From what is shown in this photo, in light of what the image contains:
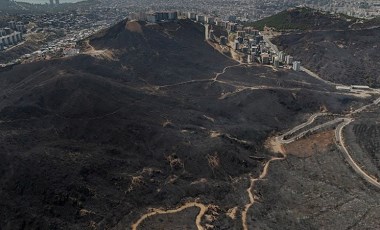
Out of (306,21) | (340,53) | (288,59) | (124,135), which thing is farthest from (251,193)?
(306,21)

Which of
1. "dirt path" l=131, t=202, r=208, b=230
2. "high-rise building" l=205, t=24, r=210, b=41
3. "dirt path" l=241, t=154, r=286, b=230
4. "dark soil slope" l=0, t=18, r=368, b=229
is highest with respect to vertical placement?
"high-rise building" l=205, t=24, r=210, b=41

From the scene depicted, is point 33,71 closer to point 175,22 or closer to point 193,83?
point 193,83

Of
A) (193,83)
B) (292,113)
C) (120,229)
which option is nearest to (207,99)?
(193,83)

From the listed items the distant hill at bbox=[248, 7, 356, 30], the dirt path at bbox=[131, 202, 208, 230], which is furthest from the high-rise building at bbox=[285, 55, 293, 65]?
the dirt path at bbox=[131, 202, 208, 230]

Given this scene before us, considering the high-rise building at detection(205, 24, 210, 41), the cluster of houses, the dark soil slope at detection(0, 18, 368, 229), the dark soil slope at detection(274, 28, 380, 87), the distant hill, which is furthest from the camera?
the distant hill

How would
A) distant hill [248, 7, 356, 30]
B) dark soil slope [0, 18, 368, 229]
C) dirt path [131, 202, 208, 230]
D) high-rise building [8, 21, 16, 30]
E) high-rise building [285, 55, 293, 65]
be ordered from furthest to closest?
high-rise building [8, 21, 16, 30] < distant hill [248, 7, 356, 30] < high-rise building [285, 55, 293, 65] < dark soil slope [0, 18, 368, 229] < dirt path [131, 202, 208, 230]

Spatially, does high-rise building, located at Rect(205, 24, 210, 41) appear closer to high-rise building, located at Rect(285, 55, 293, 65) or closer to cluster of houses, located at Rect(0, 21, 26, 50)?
high-rise building, located at Rect(285, 55, 293, 65)

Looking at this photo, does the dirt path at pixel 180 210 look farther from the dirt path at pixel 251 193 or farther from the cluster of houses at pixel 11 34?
the cluster of houses at pixel 11 34

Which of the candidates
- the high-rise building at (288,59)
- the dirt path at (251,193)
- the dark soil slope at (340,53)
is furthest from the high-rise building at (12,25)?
the dirt path at (251,193)

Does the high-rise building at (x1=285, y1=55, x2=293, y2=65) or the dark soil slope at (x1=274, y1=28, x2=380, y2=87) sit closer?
the dark soil slope at (x1=274, y1=28, x2=380, y2=87)
